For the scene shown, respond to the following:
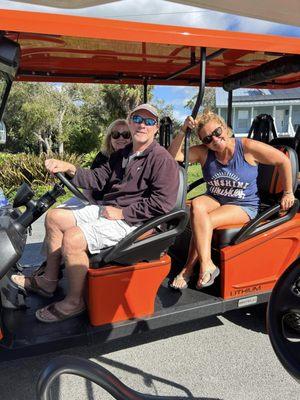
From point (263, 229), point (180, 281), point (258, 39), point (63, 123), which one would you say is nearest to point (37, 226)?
point (180, 281)

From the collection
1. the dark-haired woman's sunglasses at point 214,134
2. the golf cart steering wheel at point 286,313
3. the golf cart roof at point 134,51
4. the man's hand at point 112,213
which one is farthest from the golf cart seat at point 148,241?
the golf cart steering wheel at point 286,313

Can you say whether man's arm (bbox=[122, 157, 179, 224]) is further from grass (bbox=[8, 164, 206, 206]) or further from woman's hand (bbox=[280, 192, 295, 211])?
grass (bbox=[8, 164, 206, 206])

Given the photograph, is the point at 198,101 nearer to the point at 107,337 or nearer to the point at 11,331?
the point at 107,337

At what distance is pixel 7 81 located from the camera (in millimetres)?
2137

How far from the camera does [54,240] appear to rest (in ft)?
7.98

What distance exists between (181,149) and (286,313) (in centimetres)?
168

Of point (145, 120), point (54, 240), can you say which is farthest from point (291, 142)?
point (54, 240)

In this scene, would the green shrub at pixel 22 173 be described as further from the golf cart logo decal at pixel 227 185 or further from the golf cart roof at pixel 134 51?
the golf cart logo decal at pixel 227 185

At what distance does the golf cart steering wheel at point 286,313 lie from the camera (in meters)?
1.33

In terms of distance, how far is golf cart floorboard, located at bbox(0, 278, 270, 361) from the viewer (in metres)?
2.05

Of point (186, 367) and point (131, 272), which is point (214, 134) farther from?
point (186, 367)

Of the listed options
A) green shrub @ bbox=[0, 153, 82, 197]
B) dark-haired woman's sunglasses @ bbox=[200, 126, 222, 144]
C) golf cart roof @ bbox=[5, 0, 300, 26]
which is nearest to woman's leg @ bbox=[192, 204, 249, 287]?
dark-haired woman's sunglasses @ bbox=[200, 126, 222, 144]

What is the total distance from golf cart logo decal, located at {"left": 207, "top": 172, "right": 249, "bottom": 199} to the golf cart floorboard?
74cm

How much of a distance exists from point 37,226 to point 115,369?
3549mm
